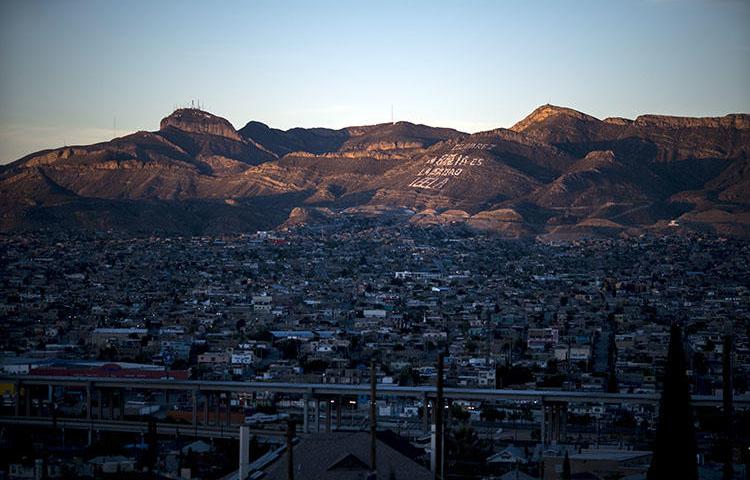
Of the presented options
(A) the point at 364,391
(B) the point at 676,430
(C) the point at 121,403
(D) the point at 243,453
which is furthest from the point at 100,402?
(B) the point at 676,430

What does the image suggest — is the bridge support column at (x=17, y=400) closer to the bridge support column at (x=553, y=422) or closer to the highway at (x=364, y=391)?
the highway at (x=364, y=391)

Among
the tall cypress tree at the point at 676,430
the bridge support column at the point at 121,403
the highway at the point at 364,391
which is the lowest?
the bridge support column at the point at 121,403

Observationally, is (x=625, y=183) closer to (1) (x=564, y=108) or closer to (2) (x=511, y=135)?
(2) (x=511, y=135)

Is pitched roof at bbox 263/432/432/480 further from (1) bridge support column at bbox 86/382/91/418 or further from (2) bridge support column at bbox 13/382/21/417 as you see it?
(2) bridge support column at bbox 13/382/21/417

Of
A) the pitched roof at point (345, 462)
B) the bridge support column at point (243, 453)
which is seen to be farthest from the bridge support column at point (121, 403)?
the bridge support column at point (243, 453)

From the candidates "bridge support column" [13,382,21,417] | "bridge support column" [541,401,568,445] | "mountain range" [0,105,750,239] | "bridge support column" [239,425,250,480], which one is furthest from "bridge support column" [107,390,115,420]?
"mountain range" [0,105,750,239]
